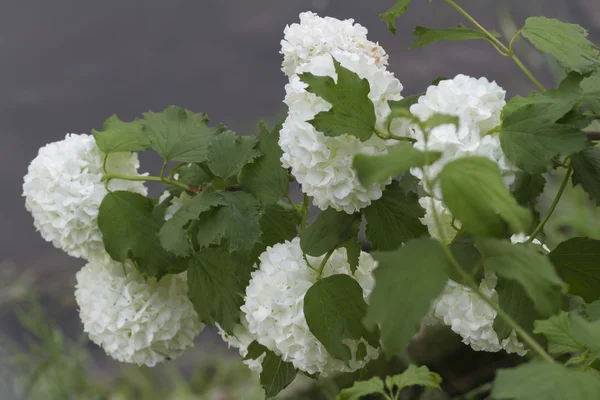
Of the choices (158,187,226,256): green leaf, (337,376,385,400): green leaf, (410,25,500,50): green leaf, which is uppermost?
(410,25,500,50): green leaf

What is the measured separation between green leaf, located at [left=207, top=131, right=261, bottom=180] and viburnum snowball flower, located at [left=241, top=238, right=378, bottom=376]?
0.09m

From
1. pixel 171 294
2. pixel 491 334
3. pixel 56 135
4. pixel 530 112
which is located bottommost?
pixel 56 135

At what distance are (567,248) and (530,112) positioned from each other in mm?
141

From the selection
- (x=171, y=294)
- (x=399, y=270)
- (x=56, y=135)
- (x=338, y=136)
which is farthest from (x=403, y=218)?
(x=56, y=135)

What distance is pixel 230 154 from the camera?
662 mm

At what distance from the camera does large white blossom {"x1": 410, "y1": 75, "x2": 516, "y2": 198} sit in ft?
1.67

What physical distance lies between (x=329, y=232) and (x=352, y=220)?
0.08ft

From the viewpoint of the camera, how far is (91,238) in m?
0.75

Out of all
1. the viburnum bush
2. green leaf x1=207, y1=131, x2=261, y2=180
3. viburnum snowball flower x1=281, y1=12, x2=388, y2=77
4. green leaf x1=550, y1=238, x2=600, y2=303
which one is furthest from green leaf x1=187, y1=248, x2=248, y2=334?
green leaf x1=550, y1=238, x2=600, y2=303

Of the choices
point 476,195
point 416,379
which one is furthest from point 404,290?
point 416,379

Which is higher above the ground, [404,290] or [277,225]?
[404,290]

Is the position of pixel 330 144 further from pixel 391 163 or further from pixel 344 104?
pixel 391 163

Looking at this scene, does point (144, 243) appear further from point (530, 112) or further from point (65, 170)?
point (530, 112)

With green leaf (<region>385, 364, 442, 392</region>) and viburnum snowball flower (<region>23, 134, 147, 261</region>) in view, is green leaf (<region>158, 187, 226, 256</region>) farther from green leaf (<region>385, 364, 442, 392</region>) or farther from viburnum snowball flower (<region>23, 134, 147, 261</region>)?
green leaf (<region>385, 364, 442, 392</region>)
